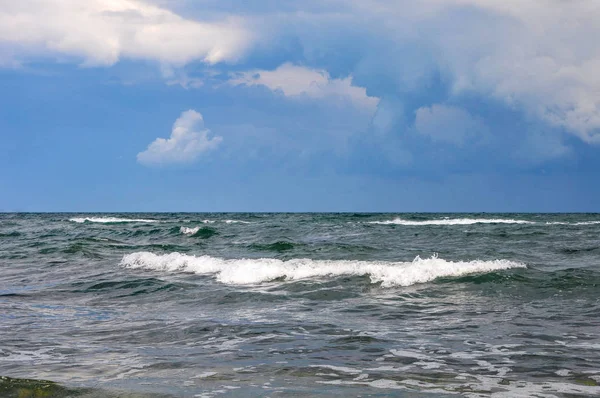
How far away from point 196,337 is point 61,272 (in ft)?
34.5

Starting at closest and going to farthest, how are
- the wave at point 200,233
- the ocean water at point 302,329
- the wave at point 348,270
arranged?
the ocean water at point 302,329
the wave at point 348,270
the wave at point 200,233

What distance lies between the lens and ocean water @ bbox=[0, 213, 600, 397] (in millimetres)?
5855

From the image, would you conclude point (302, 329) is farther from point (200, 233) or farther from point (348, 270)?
point (200, 233)

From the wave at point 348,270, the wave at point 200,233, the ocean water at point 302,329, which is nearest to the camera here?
the ocean water at point 302,329

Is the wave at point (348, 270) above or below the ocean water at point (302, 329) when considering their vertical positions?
above

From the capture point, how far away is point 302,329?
342 inches

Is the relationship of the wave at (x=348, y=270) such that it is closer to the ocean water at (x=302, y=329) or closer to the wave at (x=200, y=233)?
the ocean water at (x=302, y=329)

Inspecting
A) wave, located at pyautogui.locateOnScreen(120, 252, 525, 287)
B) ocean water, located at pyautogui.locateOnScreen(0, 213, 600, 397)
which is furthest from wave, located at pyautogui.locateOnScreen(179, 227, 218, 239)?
wave, located at pyautogui.locateOnScreen(120, 252, 525, 287)

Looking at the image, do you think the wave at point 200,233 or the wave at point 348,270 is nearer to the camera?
the wave at point 348,270

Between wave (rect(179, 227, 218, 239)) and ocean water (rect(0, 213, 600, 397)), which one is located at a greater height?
wave (rect(179, 227, 218, 239))

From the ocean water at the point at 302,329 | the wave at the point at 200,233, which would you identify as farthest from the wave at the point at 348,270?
the wave at the point at 200,233

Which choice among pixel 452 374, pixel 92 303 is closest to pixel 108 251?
pixel 92 303

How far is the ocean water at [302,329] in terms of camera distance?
5.86 m

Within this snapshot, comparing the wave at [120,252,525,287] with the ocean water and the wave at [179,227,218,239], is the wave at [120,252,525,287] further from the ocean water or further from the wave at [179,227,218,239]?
the wave at [179,227,218,239]
